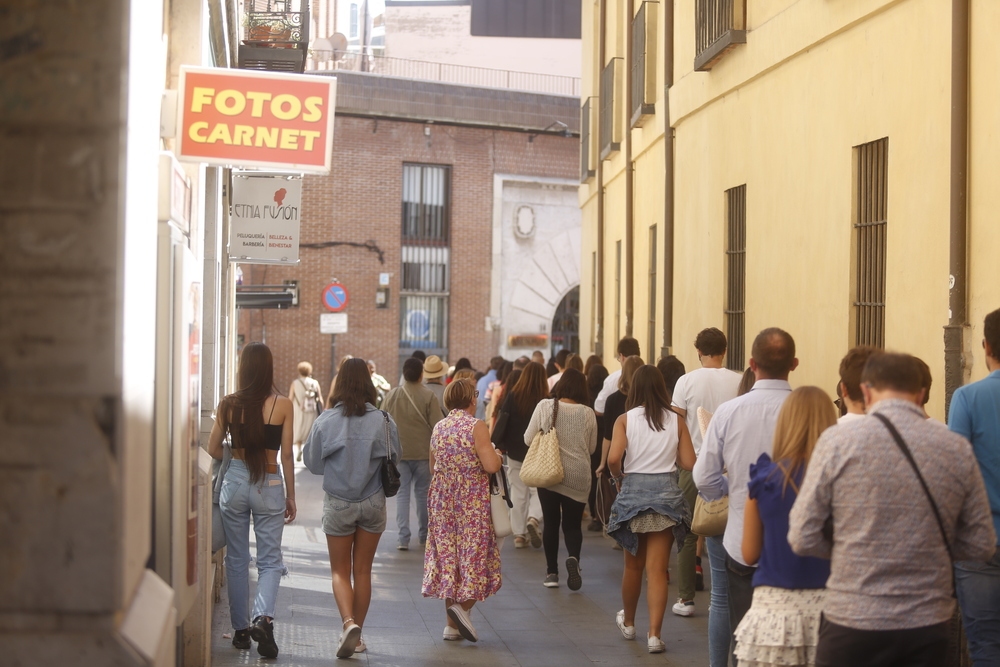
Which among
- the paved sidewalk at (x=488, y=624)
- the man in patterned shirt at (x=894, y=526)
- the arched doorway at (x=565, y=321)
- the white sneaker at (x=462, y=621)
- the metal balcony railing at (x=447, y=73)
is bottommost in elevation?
the paved sidewalk at (x=488, y=624)

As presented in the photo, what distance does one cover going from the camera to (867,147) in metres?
7.91

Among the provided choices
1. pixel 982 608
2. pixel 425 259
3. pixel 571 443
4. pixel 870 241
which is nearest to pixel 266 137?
pixel 982 608

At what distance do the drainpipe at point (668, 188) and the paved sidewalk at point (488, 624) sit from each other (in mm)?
3406

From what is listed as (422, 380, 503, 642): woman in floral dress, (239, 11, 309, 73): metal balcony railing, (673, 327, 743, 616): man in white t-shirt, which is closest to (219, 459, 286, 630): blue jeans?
(422, 380, 503, 642): woman in floral dress

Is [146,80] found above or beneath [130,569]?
above

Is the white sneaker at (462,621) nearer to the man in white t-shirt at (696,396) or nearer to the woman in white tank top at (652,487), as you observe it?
the woman in white tank top at (652,487)

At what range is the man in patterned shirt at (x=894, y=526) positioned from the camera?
359 cm

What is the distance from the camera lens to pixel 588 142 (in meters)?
18.6

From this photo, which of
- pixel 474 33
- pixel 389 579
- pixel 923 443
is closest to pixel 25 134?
pixel 923 443

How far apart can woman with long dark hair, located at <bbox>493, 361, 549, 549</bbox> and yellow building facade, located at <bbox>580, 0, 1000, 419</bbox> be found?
6.56ft

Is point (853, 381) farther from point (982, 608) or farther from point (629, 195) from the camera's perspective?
point (629, 195)

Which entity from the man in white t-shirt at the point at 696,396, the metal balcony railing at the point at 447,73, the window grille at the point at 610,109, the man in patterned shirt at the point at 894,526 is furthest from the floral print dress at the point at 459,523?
the metal balcony railing at the point at 447,73

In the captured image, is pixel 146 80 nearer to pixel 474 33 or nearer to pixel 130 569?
pixel 130 569

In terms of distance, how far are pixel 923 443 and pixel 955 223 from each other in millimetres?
3270
